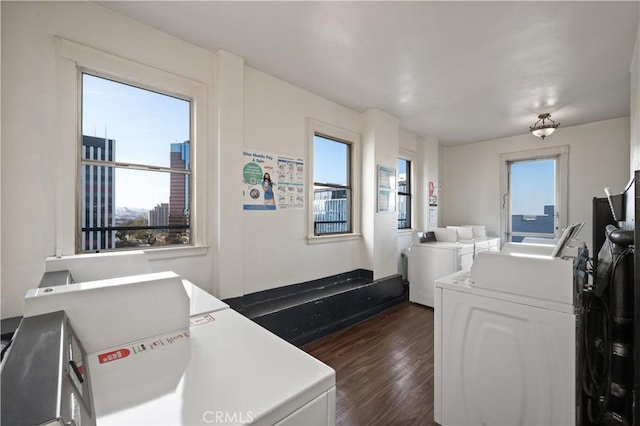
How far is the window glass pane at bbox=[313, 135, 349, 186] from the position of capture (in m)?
3.31

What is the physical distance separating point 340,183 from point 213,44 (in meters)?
2.04

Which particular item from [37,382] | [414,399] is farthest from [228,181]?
[414,399]

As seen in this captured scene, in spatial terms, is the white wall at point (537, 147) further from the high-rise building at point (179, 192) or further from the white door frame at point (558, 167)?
the high-rise building at point (179, 192)

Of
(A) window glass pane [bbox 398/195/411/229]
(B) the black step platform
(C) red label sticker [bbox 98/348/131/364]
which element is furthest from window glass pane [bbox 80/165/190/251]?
(A) window glass pane [bbox 398/195/411/229]

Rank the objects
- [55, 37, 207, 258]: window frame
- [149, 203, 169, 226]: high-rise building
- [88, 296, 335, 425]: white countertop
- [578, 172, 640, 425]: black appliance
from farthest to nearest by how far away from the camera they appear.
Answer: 1. [149, 203, 169, 226]: high-rise building
2. [55, 37, 207, 258]: window frame
3. [578, 172, 640, 425]: black appliance
4. [88, 296, 335, 425]: white countertop

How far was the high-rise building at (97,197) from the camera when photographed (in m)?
1.82

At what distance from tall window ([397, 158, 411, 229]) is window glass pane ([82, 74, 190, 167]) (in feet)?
11.2

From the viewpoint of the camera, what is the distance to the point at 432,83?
2875 millimetres

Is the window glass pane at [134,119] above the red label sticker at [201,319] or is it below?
above

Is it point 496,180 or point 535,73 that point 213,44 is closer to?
point 535,73

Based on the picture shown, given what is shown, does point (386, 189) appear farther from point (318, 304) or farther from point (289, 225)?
point (318, 304)

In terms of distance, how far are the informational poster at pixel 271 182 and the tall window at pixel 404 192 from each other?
7.24ft

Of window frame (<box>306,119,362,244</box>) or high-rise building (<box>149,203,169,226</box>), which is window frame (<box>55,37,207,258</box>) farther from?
window frame (<box>306,119,362,244</box>)

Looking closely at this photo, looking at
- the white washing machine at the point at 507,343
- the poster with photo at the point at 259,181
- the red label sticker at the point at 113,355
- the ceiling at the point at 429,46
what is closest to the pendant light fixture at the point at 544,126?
the ceiling at the point at 429,46
